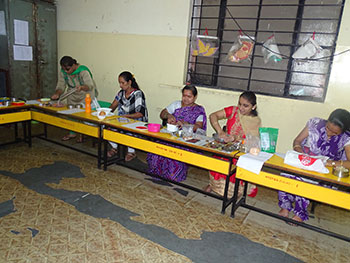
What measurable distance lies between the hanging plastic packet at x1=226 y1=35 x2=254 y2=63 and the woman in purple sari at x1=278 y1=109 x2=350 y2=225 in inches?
71.5

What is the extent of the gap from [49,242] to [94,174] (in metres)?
1.34

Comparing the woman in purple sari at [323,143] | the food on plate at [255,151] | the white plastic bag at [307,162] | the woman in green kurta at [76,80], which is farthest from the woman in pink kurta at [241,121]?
the woman in green kurta at [76,80]

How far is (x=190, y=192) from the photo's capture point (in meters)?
3.26

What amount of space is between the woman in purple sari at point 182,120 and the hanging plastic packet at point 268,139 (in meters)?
0.90

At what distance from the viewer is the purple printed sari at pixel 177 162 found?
3.50 metres

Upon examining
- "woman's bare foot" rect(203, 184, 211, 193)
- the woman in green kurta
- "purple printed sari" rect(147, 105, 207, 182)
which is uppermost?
the woman in green kurta

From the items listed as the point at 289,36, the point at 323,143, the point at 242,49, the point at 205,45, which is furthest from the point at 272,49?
the point at 323,143

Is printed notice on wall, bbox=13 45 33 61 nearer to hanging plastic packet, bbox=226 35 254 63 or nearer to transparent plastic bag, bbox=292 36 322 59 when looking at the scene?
hanging plastic packet, bbox=226 35 254 63

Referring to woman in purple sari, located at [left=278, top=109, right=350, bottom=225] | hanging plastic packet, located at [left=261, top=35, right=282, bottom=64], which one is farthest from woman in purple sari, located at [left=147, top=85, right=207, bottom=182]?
hanging plastic packet, located at [left=261, top=35, right=282, bottom=64]

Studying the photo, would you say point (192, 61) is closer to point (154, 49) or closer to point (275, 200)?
point (154, 49)

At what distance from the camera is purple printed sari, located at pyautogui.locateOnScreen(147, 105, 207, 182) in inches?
138

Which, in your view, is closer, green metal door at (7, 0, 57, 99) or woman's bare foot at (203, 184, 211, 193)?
woman's bare foot at (203, 184, 211, 193)

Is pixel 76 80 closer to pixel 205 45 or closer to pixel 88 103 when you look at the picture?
pixel 88 103

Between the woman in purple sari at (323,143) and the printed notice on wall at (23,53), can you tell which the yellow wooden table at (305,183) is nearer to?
the woman in purple sari at (323,143)
